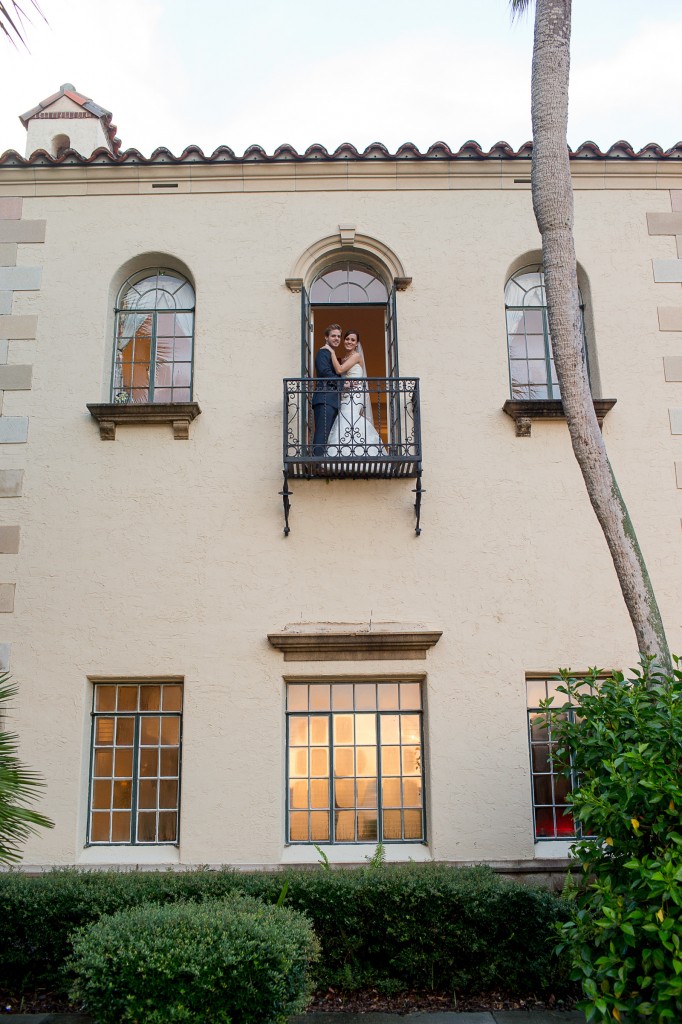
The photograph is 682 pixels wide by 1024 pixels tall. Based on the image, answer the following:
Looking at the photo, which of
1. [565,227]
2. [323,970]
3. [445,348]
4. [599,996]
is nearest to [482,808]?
[323,970]

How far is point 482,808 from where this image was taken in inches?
386

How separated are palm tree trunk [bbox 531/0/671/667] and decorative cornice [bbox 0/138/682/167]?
238 cm

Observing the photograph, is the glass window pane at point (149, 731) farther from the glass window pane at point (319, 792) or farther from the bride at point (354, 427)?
the bride at point (354, 427)

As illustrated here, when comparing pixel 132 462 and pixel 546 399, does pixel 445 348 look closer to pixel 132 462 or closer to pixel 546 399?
pixel 546 399

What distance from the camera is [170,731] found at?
10.3 metres

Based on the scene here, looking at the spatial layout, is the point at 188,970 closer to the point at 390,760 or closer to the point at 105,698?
the point at 390,760

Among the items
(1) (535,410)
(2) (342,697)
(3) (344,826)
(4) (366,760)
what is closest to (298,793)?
(3) (344,826)

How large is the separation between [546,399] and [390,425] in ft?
6.05

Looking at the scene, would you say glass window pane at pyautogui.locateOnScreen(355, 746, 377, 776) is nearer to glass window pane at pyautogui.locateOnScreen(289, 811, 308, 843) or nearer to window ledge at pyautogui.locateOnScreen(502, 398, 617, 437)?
glass window pane at pyautogui.locateOnScreen(289, 811, 308, 843)

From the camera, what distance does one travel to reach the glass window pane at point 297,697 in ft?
33.8

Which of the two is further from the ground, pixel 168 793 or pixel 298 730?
pixel 298 730

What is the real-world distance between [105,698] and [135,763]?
78 centimetres

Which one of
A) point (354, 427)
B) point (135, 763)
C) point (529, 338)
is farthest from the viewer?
point (529, 338)

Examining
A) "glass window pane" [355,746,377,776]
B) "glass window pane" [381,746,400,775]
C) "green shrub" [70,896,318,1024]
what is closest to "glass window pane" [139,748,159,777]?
"glass window pane" [355,746,377,776]
